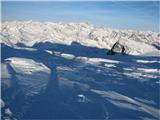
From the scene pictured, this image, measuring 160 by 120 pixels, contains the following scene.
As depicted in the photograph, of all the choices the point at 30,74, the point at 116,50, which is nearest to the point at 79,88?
the point at 30,74

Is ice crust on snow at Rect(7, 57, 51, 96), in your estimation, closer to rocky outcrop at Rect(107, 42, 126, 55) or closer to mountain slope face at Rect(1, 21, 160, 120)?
mountain slope face at Rect(1, 21, 160, 120)

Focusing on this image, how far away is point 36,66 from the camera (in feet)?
84.0

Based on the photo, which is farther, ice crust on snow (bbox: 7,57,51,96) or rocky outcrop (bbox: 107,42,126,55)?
rocky outcrop (bbox: 107,42,126,55)

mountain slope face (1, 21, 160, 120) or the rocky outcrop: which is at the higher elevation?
the rocky outcrop

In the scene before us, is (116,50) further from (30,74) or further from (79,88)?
(79,88)

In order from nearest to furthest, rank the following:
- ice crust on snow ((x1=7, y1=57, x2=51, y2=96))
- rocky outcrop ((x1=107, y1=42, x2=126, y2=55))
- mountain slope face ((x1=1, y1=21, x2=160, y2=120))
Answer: mountain slope face ((x1=1, y1=21, x2=160, y2=120)) < ice crust on snow ((x1=7, y1=57, x2=51, y2=96)) < rocky outcrop ((x1=107, y1=42, x2=126, y2=55))

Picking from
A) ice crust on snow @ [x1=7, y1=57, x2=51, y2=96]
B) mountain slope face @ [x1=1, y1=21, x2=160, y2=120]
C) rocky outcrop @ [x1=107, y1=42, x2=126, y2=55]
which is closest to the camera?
mountain slope face @ [x1=1, y1=21, x2=160, y2=120]

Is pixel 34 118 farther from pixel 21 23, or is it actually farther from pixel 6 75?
pixel 21 23

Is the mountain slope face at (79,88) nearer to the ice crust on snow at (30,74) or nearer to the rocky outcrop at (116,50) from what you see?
the ice crust on snow at (30,74)

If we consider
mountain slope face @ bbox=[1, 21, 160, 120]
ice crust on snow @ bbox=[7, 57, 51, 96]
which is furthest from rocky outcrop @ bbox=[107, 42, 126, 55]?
ice crust on snow @ bbox=[7, 57, 51, 96]

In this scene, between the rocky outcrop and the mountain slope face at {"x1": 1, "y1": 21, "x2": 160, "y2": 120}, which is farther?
the rocky outcrop

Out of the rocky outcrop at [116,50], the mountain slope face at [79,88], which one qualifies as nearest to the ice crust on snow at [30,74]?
the mountain slope face at [79,88]

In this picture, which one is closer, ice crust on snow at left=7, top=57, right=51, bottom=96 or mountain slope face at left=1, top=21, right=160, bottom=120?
mountain slope face at left=1, top=21, right=160, bottom=120

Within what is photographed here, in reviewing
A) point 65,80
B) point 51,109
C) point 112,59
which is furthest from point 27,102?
point 112,59
